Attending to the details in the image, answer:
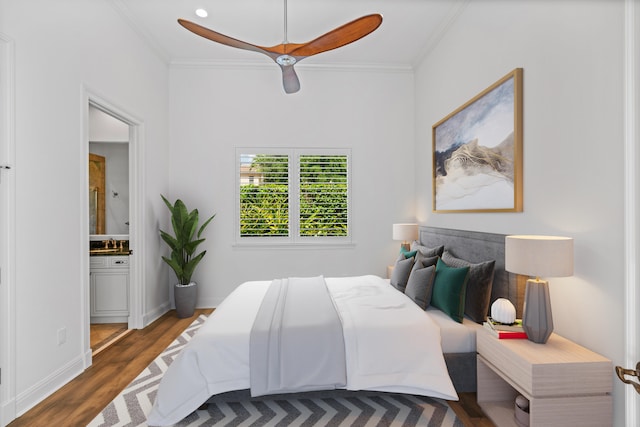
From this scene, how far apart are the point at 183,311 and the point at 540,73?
4213mm

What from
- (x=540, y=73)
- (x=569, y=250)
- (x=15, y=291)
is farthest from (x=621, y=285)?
(x=15, y=291)

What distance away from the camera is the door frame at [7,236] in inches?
75.7

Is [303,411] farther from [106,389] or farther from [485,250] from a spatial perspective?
[485,250]

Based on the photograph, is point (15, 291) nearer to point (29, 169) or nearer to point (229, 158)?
point (29, 169)

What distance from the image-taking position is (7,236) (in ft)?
6.42

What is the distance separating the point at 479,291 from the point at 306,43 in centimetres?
215

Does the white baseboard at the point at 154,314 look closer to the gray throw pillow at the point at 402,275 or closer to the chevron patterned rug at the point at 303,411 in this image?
the chevron patterned rug at the point at 303,411

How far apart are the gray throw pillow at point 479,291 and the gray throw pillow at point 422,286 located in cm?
27

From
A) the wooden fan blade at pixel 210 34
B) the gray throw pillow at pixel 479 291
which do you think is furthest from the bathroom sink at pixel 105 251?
the gray throw pillow at pixel 479 291

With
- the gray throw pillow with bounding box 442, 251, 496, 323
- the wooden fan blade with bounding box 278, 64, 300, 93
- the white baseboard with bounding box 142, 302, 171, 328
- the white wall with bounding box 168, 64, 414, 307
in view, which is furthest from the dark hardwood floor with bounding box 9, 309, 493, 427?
the wooden fan blade with bounding box 278, 64, 300, 93

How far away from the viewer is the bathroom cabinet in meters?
3.62

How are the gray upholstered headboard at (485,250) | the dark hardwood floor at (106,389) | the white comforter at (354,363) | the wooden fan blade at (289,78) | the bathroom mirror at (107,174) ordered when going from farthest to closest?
the bathroom mirror at (107,174) → the wooden fan blade at (289,78) → the gray upholstered headboard at (485,250) → the dark hardwood floor at (106,389) → the white comforter at (354,363)

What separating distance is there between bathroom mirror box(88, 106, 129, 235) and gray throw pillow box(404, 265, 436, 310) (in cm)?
378

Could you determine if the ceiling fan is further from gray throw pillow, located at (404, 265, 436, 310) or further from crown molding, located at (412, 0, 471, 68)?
gray throw pillow, located at (404, 265, 436, 310)
